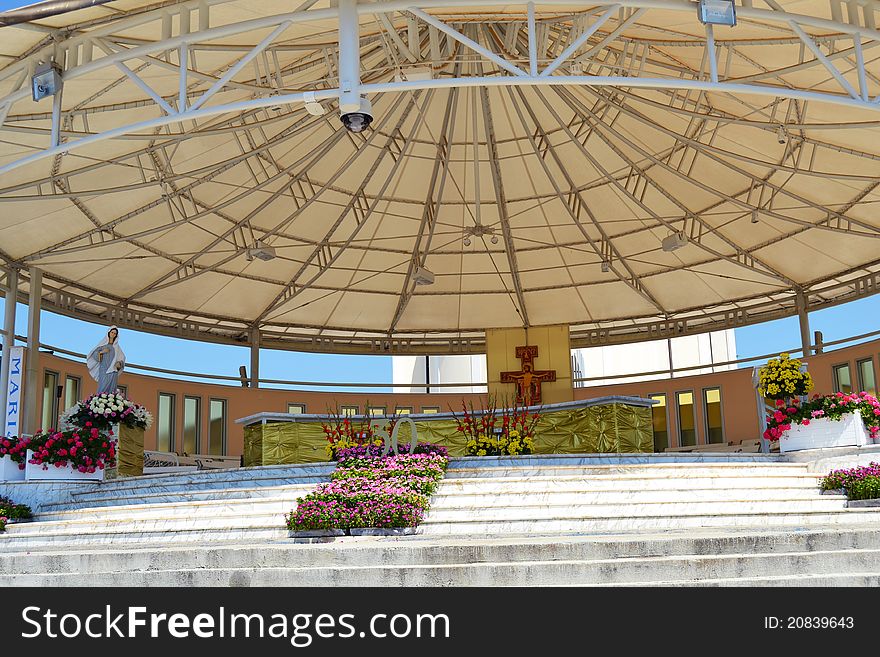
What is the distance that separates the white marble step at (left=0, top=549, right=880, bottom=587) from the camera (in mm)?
8750

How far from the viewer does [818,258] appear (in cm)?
3169

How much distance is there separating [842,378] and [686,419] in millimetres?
5419

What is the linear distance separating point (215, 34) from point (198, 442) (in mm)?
20618

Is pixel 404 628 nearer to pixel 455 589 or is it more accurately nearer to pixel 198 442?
pixel 455 589

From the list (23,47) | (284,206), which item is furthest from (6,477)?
(284,206)

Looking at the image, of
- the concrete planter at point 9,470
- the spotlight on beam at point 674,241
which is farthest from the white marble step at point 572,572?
the spotlight on beam at point 674,241

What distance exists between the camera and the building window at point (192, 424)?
110 feet

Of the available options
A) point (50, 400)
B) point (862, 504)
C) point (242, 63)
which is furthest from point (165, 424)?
point (862, 504)

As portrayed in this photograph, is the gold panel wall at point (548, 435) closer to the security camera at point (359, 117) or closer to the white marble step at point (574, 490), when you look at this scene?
the white marble step at point (574, 490)

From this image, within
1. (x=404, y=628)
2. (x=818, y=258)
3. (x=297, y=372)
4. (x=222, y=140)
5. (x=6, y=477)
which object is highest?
(x=222, y=140)

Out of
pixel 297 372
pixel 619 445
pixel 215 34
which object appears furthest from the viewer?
pixel 297 372

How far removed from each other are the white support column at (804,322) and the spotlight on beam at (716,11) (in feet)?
67.2

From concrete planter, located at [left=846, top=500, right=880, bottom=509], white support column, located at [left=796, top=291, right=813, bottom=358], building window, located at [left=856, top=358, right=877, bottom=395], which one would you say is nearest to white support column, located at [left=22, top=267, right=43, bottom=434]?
concrete planter, located at [left=846, top=500, right=880, bottom=509]

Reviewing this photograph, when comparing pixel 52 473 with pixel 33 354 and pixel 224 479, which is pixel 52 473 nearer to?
pixel 224 479
